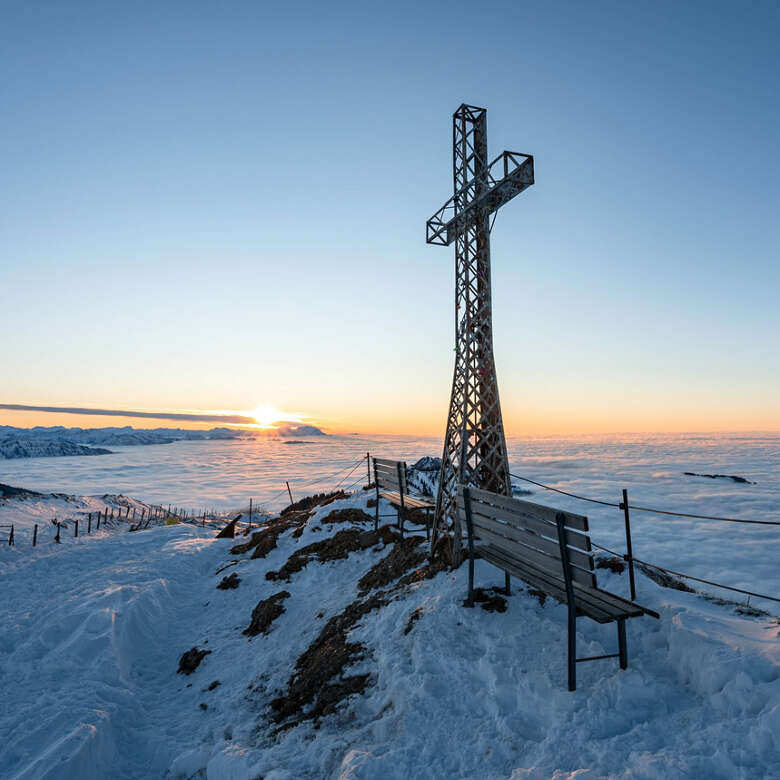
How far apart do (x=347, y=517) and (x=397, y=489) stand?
314 cm

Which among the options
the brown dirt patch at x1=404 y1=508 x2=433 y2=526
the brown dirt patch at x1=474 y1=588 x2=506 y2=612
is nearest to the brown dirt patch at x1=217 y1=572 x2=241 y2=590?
the brown dirt patch at x1=404 y1=508 x2=433 y2=526

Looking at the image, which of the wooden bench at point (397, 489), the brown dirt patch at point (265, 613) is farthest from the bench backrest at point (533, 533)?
the brown dirt patch at point (265, 613)

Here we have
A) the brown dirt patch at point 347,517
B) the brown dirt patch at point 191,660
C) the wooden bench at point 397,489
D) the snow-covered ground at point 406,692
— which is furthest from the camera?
the brown dirt patch at point 347,517

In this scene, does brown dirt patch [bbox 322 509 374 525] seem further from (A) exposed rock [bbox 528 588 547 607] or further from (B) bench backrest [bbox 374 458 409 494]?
(A) exposed rock [bbox 528 588 547 607]

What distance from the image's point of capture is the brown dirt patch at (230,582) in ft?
Answer: 36.1

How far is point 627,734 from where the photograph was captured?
3.53 meters

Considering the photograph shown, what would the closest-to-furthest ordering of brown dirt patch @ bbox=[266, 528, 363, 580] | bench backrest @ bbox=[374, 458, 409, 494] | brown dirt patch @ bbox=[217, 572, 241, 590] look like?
1. bench backrest @ bbox=[374, 458, 409, 494]
2. brown dirt patch @ bbox=[266, 528, 363, 580]
3. brown dirt patch @ bbox=[217, 572, 241, 590]

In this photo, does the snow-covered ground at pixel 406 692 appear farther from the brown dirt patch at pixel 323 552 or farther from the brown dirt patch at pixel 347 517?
the brown dirt patch at pixel 347 517

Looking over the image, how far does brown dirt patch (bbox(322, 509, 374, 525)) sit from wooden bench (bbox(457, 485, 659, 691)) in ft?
22.5

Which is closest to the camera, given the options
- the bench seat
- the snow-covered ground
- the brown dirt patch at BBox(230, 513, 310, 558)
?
the snow-covered ground

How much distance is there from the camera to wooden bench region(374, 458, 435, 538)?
951cm

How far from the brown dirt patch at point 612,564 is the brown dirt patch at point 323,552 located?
542 cm

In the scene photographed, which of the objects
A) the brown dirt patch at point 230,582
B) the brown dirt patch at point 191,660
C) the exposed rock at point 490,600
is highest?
the exposed rock at point 490,600

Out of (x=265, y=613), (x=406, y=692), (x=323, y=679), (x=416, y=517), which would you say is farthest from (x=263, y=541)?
(x=406, y=692)
